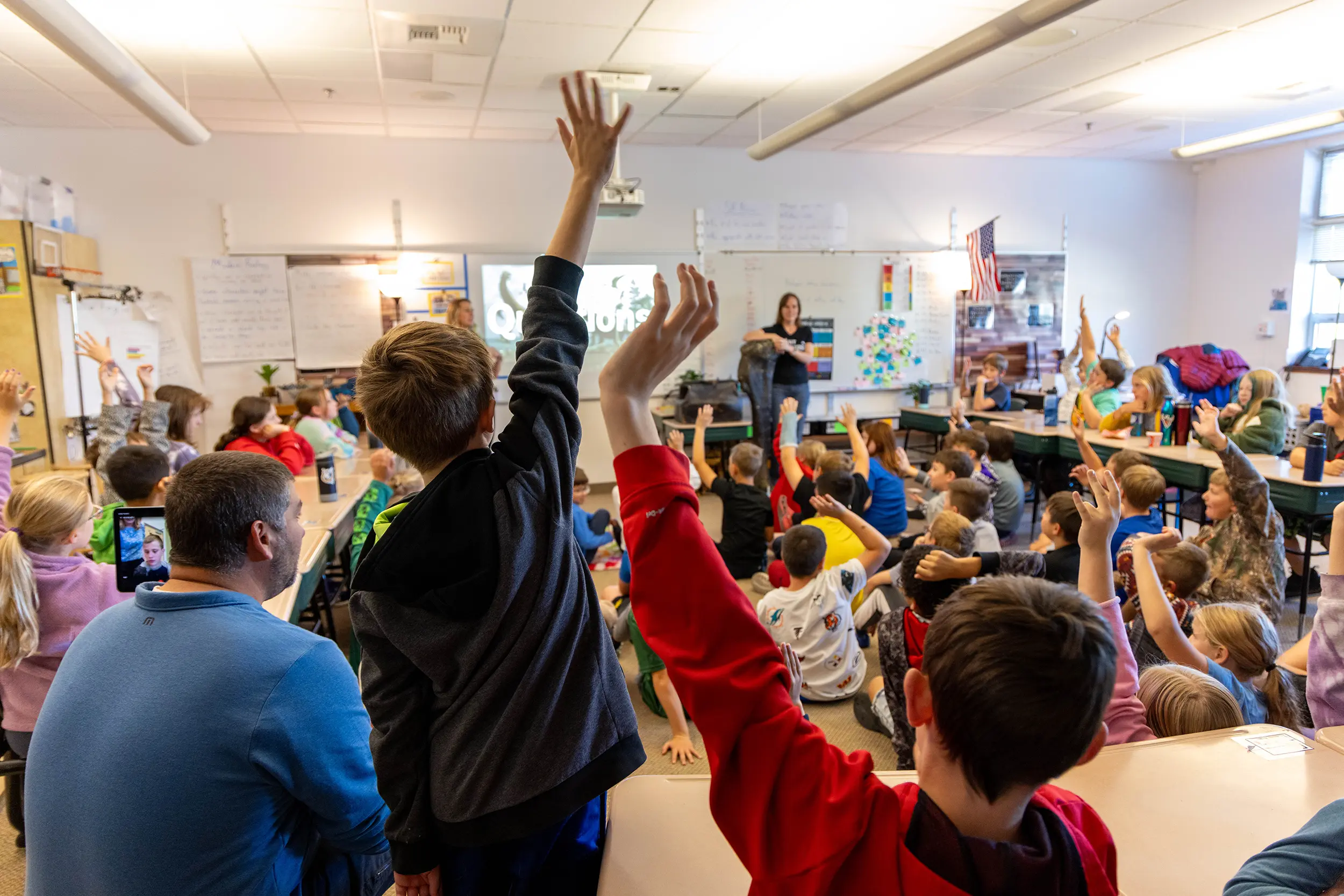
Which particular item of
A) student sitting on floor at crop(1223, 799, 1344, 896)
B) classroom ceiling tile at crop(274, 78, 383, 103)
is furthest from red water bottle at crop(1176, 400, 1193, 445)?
classroom ceiling tile at crop(274, 78, 383, 103)

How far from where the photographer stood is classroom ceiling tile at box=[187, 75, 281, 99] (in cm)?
473

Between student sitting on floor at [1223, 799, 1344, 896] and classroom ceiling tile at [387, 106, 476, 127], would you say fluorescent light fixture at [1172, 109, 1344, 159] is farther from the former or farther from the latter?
student sitting on floor at [1223, 799, 1344, 896]

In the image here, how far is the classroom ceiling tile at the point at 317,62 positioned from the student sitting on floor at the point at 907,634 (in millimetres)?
3994

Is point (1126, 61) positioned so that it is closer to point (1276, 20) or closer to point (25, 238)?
point (1276, 20)

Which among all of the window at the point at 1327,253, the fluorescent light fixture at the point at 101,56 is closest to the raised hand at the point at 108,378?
the fluorescent light fixture at the point at 101,56

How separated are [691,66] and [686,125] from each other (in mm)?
1534

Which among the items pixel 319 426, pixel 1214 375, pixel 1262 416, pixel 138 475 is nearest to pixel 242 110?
pixel 319 426

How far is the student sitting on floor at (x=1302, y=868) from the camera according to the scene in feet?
2.73

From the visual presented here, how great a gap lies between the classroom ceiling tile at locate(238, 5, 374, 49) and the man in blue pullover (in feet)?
11.2

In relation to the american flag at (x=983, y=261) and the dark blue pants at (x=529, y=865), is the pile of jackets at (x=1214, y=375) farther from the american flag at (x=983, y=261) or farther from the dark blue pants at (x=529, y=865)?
the dark blue pants at (x=529, y=865)

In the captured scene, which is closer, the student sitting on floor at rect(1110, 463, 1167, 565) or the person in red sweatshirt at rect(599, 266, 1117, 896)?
the person in red sweatshirt at rect(599, 266, 1117, 896)

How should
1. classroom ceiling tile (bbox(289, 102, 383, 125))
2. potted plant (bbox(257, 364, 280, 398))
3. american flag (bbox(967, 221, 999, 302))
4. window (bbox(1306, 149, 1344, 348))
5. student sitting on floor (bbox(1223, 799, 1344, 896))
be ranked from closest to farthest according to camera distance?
student sitting on floor (bbox(1223, 799, 1344, 896)) → classroom ceiling tile (bbox(289, 102, 383, 125)) → potted plant (bbox(257, 364, 280, 398)) → american flag (bbox(967, 221, 999, 302)) → window (bbox(1306, 149, 1344, 348))

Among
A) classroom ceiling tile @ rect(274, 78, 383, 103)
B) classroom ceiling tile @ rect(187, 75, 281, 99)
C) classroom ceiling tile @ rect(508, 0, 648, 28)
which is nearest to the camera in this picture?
classroom ceiling tile @ rect(508, 0, 648, 28)

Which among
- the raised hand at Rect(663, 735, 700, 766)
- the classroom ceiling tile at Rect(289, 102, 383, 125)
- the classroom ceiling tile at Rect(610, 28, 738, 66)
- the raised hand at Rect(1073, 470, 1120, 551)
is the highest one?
the classroom ceiling tile at Rect(289, 102, 383, 125)
